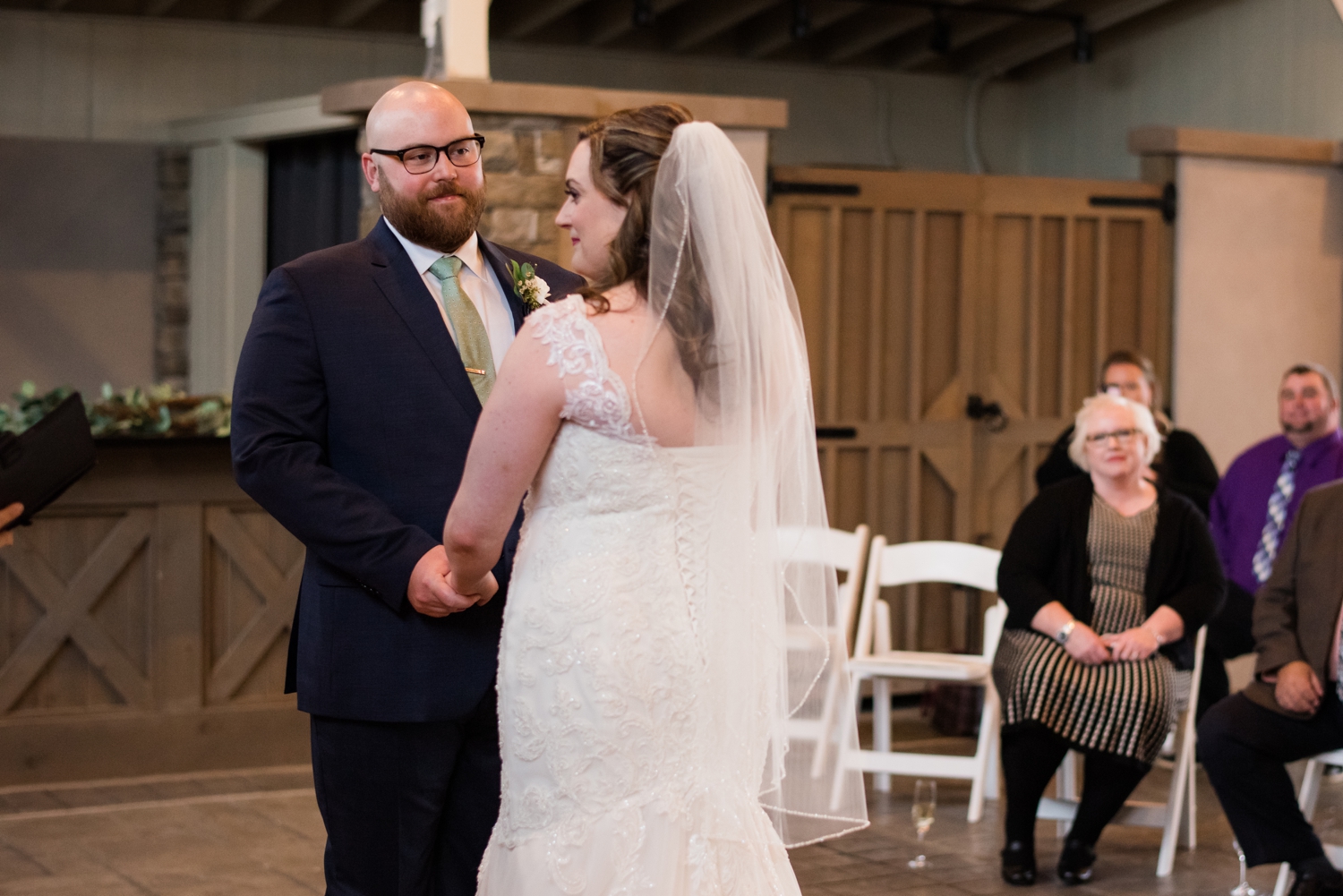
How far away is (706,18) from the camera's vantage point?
9.58 metres

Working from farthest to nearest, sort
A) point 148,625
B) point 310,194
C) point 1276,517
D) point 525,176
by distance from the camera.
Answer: point 310,194, point 1276,517, point 525,176, point 148,625

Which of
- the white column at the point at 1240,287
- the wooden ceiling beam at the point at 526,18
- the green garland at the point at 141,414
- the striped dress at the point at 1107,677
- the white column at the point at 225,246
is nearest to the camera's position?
the striped dress at the point at 1107,677

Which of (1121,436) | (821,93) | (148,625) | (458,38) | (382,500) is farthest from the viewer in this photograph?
(821,93)

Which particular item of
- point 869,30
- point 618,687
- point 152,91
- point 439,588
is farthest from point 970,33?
point 618,687

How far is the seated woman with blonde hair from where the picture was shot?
4.64 meters

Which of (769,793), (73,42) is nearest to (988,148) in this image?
(73,42)

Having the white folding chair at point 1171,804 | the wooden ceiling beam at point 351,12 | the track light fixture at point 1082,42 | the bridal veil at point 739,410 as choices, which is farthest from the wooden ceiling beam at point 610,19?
the bridal veil at point 739,410

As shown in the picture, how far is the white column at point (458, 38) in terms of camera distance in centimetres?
591

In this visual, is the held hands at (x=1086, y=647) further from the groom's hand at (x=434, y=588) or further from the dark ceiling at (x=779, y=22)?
the dark ceiling at (x=779, y=22)

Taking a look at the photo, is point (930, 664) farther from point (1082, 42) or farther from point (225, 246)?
point (1082, 42)

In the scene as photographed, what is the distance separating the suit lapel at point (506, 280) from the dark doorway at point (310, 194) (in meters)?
5.01

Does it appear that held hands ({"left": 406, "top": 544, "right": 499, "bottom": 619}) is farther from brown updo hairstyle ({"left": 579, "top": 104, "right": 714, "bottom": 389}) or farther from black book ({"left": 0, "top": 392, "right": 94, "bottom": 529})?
black book ({"left": 0, "top": 392, "right": 94, "bottom": 529})

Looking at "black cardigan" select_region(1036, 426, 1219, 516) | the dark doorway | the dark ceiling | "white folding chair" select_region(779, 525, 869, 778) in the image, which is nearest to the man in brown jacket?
"white folding chair" select_region(779, 525, 869, 778)

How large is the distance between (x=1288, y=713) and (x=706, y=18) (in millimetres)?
6327
